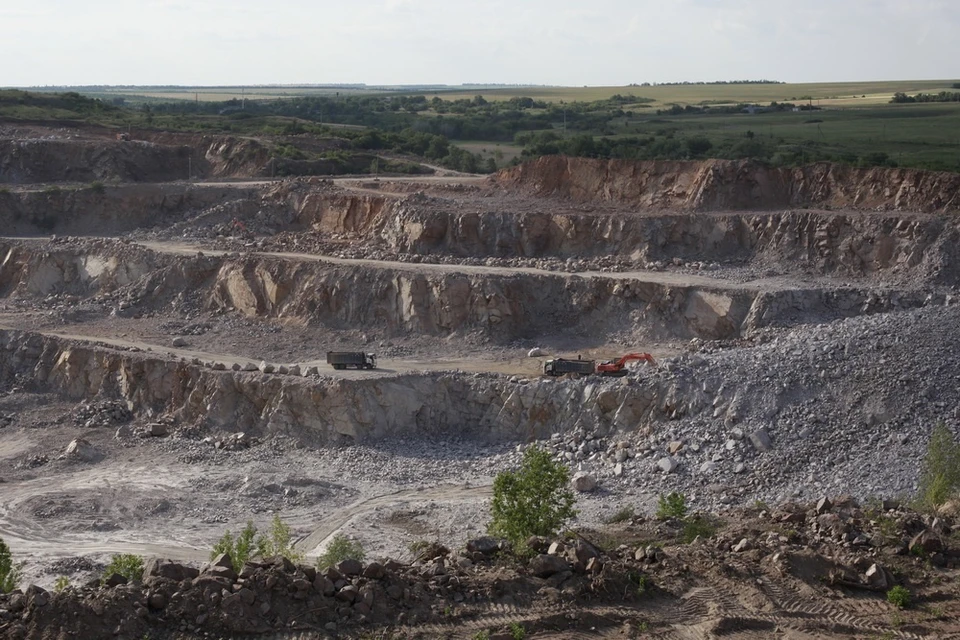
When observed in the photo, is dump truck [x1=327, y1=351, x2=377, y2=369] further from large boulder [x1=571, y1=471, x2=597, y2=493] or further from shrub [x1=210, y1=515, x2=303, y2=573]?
shrub [x1=210, y1=515, x2=303, y2=573]

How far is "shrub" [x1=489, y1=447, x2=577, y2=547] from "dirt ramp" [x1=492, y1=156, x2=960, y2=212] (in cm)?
2355

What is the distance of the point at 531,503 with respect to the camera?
19.9m

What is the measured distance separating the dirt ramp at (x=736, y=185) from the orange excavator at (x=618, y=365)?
34.9ft

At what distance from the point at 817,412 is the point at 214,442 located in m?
15.6

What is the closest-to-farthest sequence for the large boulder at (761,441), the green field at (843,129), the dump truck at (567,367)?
the large boulder at (761,441), the dump truck at (567,367), the green field at (843,129)

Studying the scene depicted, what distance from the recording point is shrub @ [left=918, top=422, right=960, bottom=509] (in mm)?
22547

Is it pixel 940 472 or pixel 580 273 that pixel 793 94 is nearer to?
pixel 580 273

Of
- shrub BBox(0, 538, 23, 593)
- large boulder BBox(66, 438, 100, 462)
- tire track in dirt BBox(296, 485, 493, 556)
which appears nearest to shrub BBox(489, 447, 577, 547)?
tire track in dirt BBox(296, 485, 493, 556)

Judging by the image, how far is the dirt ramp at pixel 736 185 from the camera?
130 ft

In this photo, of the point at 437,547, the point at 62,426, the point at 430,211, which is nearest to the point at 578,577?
the point at 437,547

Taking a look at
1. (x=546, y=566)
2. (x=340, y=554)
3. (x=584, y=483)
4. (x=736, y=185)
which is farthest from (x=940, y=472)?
(x=736, y=185)

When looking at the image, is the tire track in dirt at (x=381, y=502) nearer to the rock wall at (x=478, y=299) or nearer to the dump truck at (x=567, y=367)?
the dump truck at (x=567, y=367)

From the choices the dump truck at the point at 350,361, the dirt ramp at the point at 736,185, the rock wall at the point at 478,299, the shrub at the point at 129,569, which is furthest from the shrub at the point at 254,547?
the dirt ramp at the point at 736,185

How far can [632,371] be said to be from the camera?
104ft
